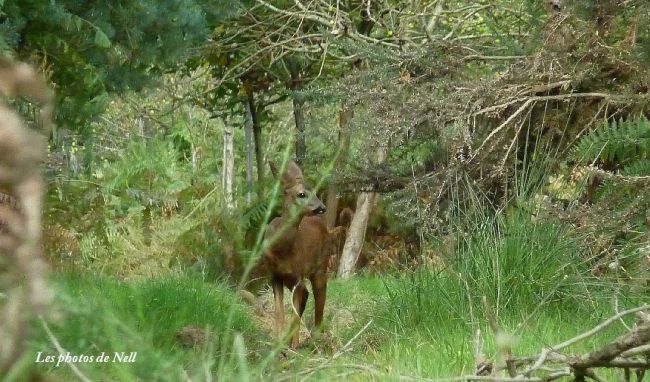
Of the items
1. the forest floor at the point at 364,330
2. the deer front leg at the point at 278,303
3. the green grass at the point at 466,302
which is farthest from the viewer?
the deer front leg at the point at 278,303

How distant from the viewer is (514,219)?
604cm

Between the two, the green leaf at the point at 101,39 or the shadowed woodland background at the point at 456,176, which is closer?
the shadowed woodland background at the point at 456,176

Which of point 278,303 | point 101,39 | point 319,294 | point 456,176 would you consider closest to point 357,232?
point 319,294

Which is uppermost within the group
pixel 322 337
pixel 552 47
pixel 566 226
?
pixel 552 47

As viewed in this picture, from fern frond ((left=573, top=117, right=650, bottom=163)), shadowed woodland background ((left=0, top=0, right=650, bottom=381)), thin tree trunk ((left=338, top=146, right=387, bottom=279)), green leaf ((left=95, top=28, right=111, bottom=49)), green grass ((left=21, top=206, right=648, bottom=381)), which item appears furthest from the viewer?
thin tree trunk ((left=338, top=146, right=387, bottom=279))

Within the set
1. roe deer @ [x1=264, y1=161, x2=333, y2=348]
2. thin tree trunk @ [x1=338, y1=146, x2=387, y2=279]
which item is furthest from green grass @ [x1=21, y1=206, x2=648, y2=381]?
thin tree trunk @ [x1=338, y1=146, x2=387, y2=279]

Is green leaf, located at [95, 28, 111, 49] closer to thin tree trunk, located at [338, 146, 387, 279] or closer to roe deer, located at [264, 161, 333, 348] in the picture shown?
roe deer, located at [264, 161, 333, 348]

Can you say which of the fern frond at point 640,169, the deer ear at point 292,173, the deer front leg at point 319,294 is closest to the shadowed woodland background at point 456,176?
the fern frond at point 640,169

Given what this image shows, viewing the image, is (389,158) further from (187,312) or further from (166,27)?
(187,312)

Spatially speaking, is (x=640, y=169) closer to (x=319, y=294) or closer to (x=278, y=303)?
(x=319, y=294)

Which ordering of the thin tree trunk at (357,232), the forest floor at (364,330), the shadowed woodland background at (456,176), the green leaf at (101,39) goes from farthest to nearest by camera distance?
the thin tree trunk at (357,232)
the green leaf at (101,39)
the shadowed woodland background at (456,176)
the forest floor at (364,330)

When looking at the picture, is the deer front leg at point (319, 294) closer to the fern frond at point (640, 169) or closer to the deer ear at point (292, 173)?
the deer ear at point (292, 173)

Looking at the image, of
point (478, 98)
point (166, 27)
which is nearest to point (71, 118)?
point (166, 27)

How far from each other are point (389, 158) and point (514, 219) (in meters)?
2.52
